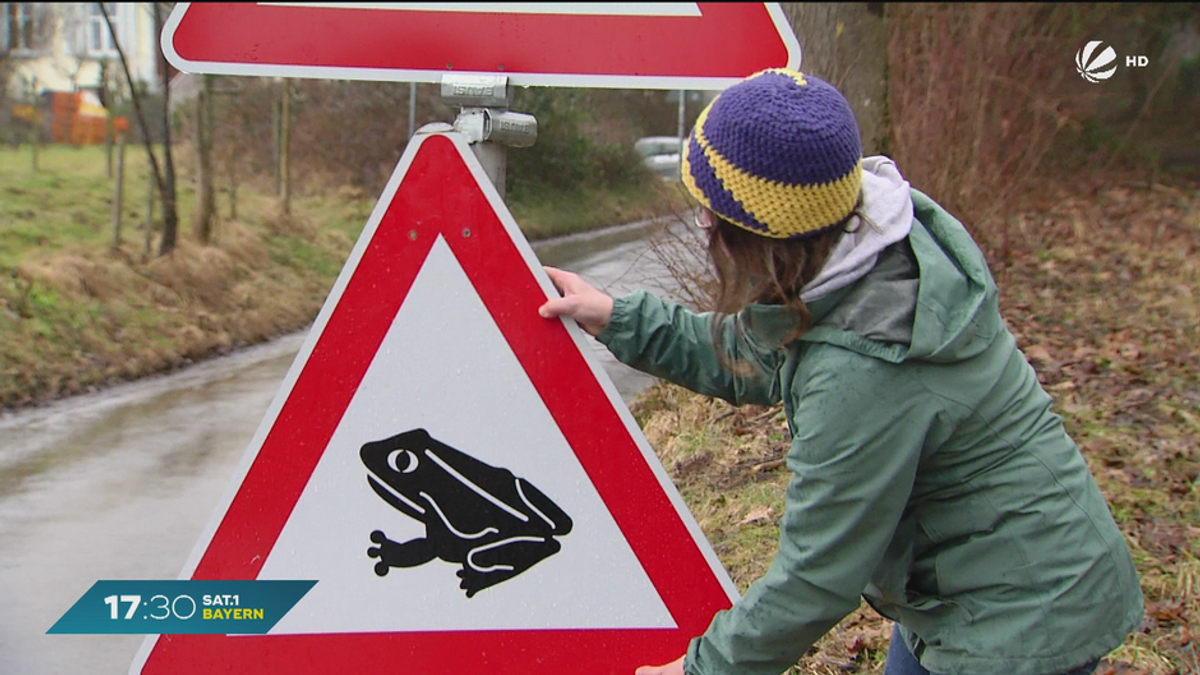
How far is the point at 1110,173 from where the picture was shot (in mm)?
18188

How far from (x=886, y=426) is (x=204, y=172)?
13.7 m

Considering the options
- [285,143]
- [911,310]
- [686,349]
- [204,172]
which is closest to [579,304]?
[686,349]

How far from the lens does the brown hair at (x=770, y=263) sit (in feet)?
5.41

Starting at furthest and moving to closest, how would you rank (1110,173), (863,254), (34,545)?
(1110,173) < (34,545) < (863,254)

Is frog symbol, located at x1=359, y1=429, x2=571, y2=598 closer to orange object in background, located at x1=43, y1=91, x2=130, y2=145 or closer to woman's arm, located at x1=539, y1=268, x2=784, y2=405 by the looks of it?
woman's arm, located at x1=539, y1=268, x2=784, y2=405

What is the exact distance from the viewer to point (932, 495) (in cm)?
173

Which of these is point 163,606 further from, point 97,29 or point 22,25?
point 97,29

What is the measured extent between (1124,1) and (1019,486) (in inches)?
869

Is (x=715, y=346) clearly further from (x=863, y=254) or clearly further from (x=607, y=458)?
(x=863, y=254)

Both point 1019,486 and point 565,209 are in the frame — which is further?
point 565,209

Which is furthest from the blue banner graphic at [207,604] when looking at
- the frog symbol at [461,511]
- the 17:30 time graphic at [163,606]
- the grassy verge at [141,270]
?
the grassy verge at [141,270]

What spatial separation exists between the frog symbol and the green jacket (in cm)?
31

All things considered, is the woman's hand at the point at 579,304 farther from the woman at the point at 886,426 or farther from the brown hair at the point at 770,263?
the brown hair at the point at 770,263

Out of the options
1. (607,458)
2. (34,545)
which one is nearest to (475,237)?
(607,458)
